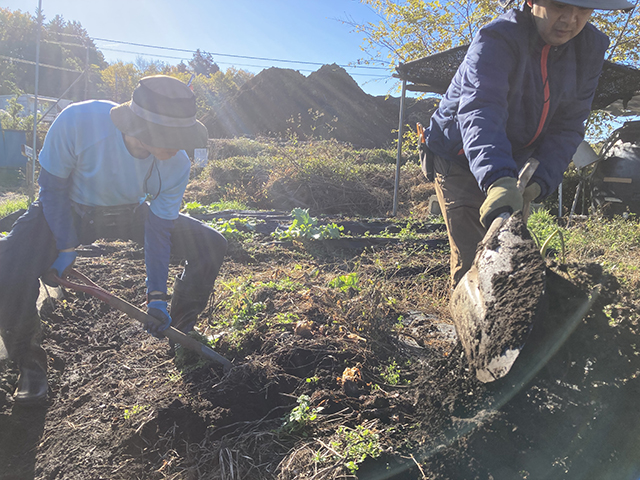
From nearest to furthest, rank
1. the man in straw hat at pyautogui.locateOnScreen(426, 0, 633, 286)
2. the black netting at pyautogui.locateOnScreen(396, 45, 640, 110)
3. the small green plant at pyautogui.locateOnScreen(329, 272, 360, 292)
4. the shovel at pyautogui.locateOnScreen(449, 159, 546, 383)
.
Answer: the shovel at pyautogui.locateOnScreen(449, 159, 546, 383) < the man in straw hat at pyautogui.locateOnScreen(426, 0, 633, 286) < the small green plant at pyautogui.locateOnScreen(329, 272, 360, 292) < the black netting at pyautogui.locateOnScreen(396, 45, 640, 110)

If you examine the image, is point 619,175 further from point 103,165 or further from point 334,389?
point 103,165

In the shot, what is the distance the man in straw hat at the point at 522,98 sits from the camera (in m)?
1.52

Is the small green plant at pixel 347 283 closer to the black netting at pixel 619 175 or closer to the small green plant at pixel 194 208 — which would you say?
the small green plant at pixel 194 208

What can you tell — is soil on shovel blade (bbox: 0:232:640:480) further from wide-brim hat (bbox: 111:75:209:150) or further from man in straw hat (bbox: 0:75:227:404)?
wide-brim hat (bbox: 111:75:209:150)

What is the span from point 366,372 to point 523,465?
→ 893 mm

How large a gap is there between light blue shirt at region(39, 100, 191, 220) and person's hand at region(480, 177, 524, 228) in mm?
1849

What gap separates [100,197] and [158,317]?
0.85 metres

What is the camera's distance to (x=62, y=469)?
1763 millimetres

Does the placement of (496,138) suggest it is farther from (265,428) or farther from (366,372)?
(265,428)

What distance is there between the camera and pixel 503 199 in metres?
1.40

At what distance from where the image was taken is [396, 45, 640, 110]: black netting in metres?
5.05

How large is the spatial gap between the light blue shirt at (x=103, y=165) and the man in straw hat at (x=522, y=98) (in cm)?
166

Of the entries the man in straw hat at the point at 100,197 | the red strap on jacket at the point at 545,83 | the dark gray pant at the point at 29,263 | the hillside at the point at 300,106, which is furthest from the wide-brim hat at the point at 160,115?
the hillside at the point at 300,106

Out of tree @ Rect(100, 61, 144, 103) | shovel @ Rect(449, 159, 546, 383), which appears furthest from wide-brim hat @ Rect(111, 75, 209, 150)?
tree @ Rect(100, 61, 144, 103)
